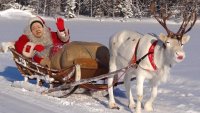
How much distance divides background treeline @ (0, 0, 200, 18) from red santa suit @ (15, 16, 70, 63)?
45308mm

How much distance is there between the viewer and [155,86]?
8242mm

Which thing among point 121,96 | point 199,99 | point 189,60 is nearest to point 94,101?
point 121,96

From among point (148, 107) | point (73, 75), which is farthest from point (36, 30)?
point (148, 107)

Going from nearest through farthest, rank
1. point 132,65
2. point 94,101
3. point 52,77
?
point 132,65 → point 94,101 → point 52,77

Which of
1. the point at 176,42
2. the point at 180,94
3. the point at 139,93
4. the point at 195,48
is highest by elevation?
the point at 176,42

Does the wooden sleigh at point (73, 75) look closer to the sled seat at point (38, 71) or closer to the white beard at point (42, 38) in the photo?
the sled seat at point (38, 71)

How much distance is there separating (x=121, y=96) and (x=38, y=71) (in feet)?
5.70

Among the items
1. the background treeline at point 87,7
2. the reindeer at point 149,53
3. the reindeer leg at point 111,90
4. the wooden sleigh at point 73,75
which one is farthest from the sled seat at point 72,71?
the background treeline at point 87,7

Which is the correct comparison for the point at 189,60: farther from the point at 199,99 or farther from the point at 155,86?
the point at 155,86

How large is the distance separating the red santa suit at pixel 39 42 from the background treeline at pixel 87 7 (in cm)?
4531

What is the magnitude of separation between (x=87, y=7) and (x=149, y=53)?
54.7 metres

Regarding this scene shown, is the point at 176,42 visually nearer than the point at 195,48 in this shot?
Yes

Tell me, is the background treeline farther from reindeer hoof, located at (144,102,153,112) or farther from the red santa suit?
reindeer hoof, located at (144,102,153,112)

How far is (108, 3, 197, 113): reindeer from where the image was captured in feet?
24.2
